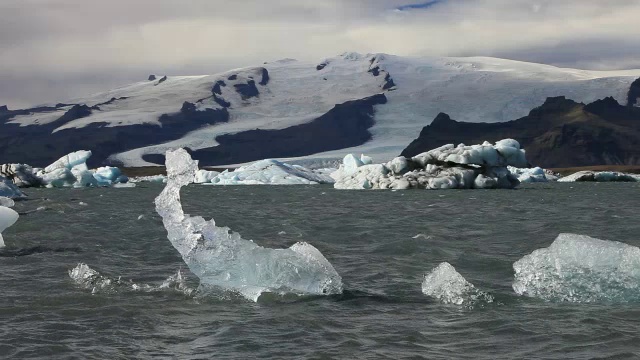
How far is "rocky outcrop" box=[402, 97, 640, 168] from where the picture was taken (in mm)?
162625

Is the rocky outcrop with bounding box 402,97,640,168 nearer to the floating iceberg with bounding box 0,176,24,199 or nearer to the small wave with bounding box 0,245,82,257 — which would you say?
the floating iceberg with bounding box 0,176,24,199

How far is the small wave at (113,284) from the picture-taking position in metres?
11.5

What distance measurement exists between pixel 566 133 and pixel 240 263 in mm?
166441

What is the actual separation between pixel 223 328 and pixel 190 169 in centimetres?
240

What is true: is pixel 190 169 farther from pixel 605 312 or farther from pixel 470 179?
pixel 470 179

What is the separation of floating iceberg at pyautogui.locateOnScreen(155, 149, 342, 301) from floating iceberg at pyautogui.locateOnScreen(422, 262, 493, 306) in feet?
3.99

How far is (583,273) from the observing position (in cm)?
1050

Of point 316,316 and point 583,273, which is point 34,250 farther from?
point 583,273

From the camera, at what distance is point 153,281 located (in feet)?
41.0

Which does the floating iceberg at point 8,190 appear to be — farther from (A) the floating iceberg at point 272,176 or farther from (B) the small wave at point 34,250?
(A) the floating iceberg at point 272,176

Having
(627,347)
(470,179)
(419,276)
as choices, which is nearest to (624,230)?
(419,276)

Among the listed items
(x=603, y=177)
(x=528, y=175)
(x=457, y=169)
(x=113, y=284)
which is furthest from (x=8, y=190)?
(x=603, y=177)

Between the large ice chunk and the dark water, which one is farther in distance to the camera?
the large ice chunk

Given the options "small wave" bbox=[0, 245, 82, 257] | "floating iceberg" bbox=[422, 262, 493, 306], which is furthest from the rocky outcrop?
"floating iceberg" bbox=[422, 262, 493, 306]
